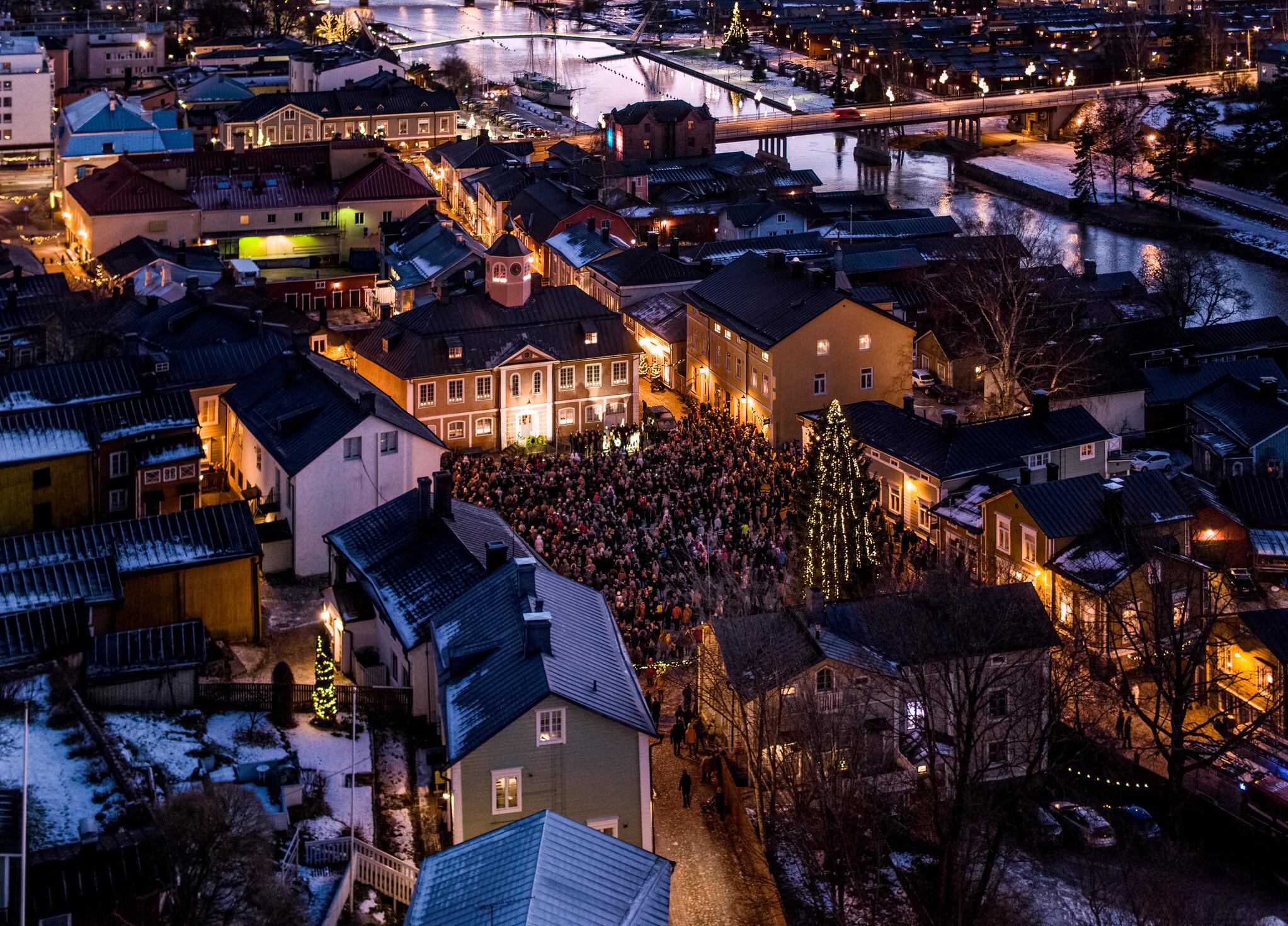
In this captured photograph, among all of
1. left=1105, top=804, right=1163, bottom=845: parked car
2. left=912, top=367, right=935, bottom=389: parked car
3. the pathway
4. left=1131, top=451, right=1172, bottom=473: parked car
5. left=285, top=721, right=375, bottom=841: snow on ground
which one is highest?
left=285, top=721, right=375, bottom=841: snow on ground

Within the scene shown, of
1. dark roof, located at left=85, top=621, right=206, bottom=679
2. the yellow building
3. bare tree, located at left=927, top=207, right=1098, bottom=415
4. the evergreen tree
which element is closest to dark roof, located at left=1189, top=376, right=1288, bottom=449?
bare tree, located at left=927, top=207, right=1098, bottom=415

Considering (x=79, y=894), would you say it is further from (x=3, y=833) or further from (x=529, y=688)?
(x=529, y=688)

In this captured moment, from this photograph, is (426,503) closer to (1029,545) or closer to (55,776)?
(55,776)

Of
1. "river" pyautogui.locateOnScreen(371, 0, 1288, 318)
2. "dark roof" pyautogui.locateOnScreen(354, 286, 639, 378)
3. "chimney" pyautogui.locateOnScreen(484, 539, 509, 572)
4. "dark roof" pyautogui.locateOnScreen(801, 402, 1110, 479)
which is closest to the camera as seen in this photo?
"chimney" pyautogui.locateOnScreen(484, 539, 509, 572)

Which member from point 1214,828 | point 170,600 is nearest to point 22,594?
point 170,600

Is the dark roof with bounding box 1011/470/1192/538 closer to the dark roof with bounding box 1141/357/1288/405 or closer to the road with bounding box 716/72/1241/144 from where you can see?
the dark roof with bounding box 1141/357/1288/405

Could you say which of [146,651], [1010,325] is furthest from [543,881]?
[1010,325]
